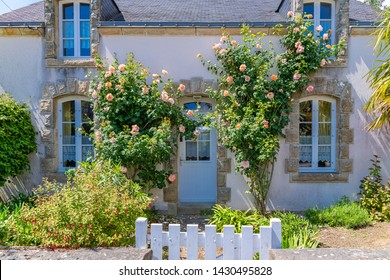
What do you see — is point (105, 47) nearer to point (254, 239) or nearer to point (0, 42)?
point (0, 42)

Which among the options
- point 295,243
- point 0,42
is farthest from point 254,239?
point 0,42

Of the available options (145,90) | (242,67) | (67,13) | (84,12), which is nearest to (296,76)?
(242,67)

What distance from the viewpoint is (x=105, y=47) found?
22.5 ft

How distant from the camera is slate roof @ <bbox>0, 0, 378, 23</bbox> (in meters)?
7.45

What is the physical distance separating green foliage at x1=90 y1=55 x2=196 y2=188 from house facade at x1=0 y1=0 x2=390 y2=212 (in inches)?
19.0

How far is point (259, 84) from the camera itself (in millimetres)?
6422

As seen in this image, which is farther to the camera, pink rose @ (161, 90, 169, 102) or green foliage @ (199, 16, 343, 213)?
green foliage @ (199, 16, 343, 213)

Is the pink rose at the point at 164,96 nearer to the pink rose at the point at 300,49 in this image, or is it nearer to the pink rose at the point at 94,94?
the pink rose at the point at 94,94

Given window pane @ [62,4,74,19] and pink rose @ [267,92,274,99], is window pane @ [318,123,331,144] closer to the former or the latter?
pink rose @ [267,92,274,99]

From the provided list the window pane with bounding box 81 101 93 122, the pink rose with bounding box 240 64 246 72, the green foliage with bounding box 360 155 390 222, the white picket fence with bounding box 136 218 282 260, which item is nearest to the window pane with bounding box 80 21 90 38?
the window pane with bounding box 81 101 93 122

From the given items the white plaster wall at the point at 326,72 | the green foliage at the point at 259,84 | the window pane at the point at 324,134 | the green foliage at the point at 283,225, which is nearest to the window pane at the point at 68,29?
the white plaster wall at the point at 326,72

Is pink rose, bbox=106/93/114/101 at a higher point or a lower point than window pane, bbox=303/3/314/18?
lower

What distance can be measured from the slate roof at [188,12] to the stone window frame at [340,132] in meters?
1.84

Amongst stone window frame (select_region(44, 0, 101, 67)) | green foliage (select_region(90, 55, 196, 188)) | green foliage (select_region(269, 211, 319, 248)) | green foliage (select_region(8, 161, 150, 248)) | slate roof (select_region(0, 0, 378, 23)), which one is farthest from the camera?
slate roof (select_region(0, 0, 378, 23))
